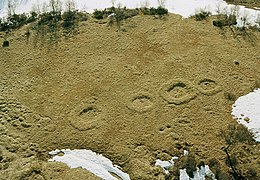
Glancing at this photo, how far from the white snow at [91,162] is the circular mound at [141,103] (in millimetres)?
6147

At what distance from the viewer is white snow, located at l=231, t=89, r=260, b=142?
31.6 meters

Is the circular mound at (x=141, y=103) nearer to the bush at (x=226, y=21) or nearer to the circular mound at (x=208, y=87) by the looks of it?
the circular mound at (x=208, y=87)

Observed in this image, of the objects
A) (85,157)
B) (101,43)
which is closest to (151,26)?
(101,43)

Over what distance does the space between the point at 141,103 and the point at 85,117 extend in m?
5.27

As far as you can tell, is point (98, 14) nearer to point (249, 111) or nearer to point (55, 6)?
point (55, 6)

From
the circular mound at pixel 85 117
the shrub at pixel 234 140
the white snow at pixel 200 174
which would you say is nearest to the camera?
the white snow at pixel 200 174

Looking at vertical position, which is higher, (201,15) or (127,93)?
(201,15)

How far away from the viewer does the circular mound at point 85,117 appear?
32656 mm

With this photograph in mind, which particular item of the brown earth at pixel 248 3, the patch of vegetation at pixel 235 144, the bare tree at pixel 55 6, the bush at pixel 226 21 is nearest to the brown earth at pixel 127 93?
the patch of vegetation at pixel 235 144

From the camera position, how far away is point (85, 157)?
98.1 ft

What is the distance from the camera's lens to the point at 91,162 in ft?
96.9

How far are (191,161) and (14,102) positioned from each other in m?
17.3

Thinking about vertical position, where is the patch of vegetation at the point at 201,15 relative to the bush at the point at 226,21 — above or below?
above

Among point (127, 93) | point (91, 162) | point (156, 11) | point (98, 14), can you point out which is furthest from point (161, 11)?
point (91, 162)
